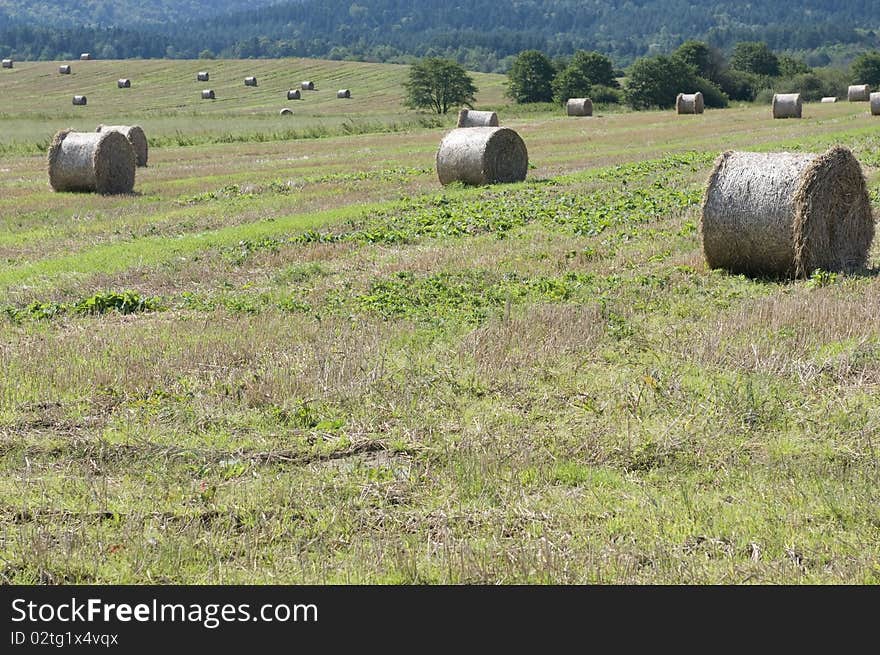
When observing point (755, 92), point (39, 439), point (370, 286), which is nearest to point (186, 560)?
point (39, 439)

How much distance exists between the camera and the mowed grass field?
20.1 ft

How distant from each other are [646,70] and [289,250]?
67.4m

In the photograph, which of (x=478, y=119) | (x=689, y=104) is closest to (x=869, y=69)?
(x=689, y=104)

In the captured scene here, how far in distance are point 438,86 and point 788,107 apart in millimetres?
37348

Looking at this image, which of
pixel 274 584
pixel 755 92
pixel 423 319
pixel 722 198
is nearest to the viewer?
pixel 274 584

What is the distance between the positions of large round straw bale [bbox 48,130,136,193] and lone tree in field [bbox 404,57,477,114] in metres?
58.9

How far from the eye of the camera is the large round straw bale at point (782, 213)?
13.0 m

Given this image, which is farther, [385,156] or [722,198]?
[385,156]

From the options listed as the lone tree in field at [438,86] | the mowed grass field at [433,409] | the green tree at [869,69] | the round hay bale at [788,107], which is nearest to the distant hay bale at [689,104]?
the round hay bale at [788,107]

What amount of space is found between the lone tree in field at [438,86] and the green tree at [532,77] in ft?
18.9

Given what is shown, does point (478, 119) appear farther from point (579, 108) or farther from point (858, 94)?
point (858, 94)
